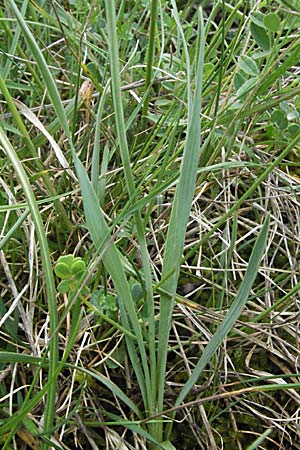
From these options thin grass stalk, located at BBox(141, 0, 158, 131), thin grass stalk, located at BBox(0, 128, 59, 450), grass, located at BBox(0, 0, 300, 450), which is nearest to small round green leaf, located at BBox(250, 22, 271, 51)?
grass, located at BBox(0, 0, 300, 450)

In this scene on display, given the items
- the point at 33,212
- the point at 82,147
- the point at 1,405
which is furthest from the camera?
the point at 82,147

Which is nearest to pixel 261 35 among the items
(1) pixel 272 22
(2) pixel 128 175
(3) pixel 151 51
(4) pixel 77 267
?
(1) pixel 272 22

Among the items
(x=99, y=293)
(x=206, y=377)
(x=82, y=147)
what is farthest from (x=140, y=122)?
(x=206, y=377)

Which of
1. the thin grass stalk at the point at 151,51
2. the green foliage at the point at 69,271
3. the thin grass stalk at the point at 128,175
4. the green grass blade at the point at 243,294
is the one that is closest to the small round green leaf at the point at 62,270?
the green foliage at the point at 69,271

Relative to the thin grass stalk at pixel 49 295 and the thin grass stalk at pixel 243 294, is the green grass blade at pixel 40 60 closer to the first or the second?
the thin grass stalk at pixel 49 295

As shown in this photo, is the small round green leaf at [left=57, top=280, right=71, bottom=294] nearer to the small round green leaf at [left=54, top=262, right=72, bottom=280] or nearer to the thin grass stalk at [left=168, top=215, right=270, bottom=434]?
the small round green leaf at [left=54, top=262, right=72, bottom=280]

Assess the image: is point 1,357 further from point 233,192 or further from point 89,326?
point 233,192
